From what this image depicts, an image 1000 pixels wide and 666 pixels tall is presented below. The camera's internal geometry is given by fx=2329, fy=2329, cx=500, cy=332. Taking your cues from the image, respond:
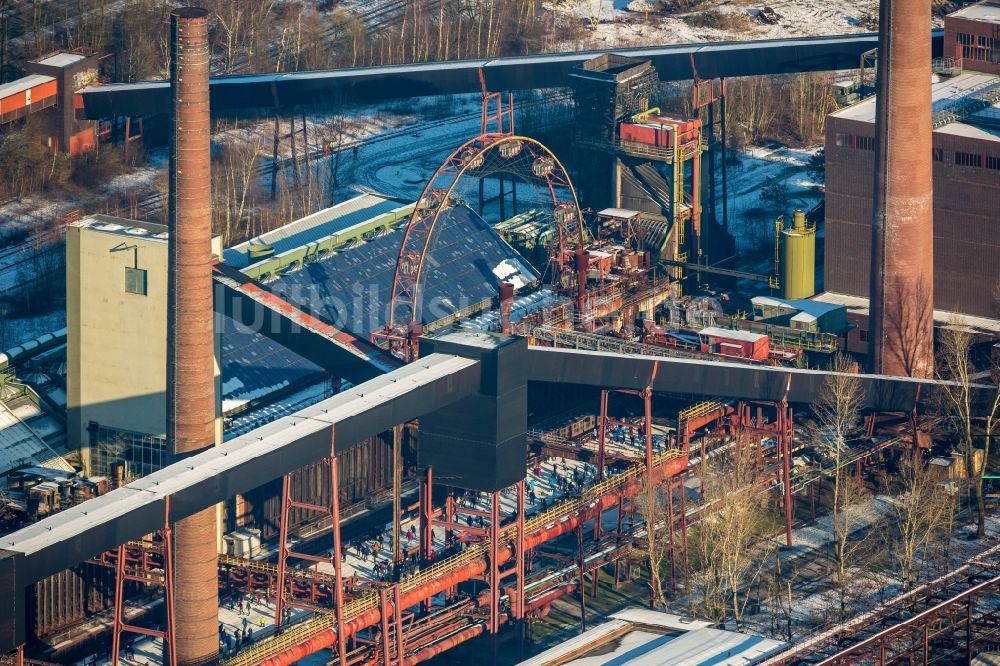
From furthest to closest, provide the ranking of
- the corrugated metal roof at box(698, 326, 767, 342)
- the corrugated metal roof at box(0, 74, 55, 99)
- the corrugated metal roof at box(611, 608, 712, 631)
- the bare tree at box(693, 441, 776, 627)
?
1. the corrugated metal roof at box(0, 74, 55, 99)
2. the corrugated metal roof at box(698, 326, 767, 342)
3. the bare tree at box(693, 441, 776, 627)
4. the corrugated metal roof at box(611, 608, 712, 631)

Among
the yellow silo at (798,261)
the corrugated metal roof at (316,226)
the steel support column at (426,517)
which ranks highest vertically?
the corrugated metal roof at (316,226)

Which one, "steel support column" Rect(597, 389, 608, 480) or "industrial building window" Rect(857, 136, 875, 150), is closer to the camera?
→ "steel support column" Rect(597, 389, 608, 480)

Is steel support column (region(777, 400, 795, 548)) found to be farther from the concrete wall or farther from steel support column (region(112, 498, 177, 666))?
steel support column (region(112, 498, 177, 666))

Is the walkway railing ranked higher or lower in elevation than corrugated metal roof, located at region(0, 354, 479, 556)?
lower

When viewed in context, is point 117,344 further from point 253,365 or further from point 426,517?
point 426,517

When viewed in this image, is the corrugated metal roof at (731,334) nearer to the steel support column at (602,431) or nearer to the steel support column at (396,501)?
the steel support column at (602,431)

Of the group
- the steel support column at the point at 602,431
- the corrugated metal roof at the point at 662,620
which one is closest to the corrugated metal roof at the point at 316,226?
the steel support column at the point at 602,431

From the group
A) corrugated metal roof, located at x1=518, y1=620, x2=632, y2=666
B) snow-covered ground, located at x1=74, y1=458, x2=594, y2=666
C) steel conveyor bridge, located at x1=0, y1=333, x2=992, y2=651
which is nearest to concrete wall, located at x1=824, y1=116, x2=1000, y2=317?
steel conveyor bridge, located at x1=0, y1=333, x2=992, y2=651

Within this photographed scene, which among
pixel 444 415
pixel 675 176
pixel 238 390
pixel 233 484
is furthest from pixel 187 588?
pixel 675 176
